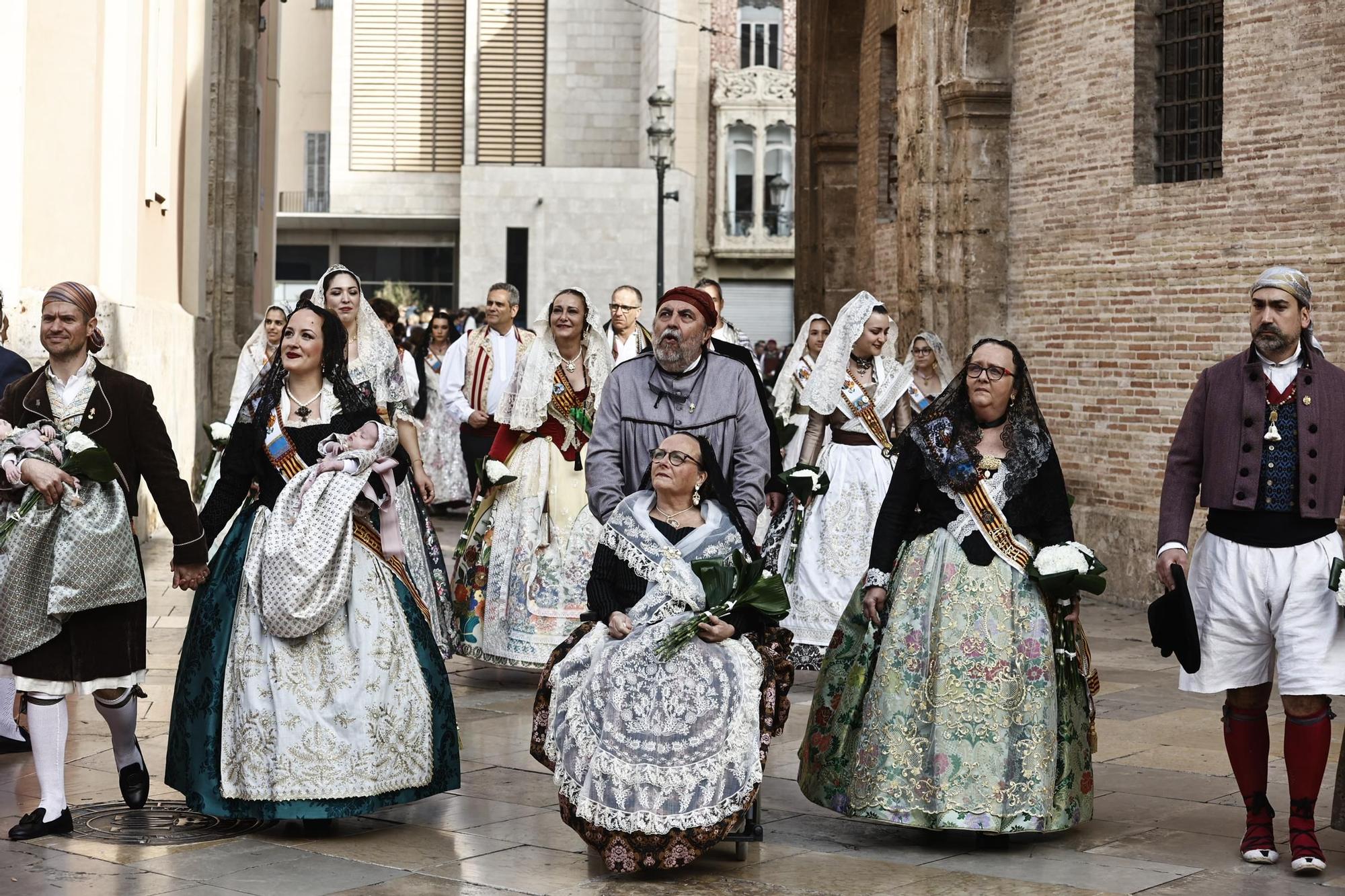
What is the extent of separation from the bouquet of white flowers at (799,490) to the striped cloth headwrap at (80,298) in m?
3.35

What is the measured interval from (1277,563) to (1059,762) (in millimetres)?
972

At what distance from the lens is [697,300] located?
22.2ft

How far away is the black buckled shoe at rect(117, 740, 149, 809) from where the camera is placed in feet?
22.4

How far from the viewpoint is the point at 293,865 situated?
20.0 feet

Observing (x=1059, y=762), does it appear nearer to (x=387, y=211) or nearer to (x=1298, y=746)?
(x=1298, y=746)

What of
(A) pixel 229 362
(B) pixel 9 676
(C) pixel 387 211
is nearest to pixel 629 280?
(C) pixel 387 211

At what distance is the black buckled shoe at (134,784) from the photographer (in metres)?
6.83

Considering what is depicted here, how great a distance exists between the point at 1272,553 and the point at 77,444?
4056 mm

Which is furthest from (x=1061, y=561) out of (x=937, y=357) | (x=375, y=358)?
(x=937, y=357)

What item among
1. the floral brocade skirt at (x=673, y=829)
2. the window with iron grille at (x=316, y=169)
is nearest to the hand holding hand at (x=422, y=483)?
the floral brocade skirt at (x=673, y=829)

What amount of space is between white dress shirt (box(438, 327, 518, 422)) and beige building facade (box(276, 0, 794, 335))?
2614cm

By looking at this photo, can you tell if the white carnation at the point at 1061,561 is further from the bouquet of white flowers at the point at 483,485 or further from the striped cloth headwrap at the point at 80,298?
the bouquet of white flowers at the point at 483,485

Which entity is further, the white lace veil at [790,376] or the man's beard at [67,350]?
the white lace veil at [790,376]

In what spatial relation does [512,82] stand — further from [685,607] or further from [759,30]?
[685,607]
